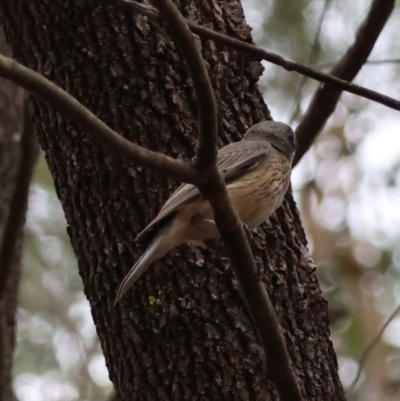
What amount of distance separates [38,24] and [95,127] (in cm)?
184

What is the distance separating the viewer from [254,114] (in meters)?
4.05

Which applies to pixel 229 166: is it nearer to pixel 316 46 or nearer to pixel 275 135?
→ pixel 275 135

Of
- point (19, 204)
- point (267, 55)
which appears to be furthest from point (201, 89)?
point (19, 204)

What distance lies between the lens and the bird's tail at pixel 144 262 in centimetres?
308

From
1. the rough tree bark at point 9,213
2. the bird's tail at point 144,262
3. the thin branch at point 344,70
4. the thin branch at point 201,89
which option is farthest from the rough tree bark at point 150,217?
the thin branch at point 201,89

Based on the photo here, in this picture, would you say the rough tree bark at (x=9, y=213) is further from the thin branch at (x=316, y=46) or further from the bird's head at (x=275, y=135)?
the thin branch at (x=316, y=46)

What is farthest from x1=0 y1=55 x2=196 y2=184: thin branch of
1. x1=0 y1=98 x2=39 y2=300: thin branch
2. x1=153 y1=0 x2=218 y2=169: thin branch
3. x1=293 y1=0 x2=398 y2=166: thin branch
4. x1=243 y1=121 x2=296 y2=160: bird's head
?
x1=0 y1=98 x2=39 y2=300: thin branch

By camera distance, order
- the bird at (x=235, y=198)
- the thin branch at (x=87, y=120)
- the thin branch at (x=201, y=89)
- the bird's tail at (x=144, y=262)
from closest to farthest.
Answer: the thin branch at (x=87, y=120), the thin branch at (x=201, y=89), the bird's tail at (x=144, y=262), the bird at (x=235, y=198)

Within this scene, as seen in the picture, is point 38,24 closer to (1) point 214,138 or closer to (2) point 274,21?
(1) point 214,138

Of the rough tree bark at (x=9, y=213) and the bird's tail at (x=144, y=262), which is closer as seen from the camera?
the bird's tail at (x=144, y=262)

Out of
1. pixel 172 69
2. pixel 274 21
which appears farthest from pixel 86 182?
pixel 274 21

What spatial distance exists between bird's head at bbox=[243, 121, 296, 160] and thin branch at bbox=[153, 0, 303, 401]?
4.73 ft

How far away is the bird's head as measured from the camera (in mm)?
3970

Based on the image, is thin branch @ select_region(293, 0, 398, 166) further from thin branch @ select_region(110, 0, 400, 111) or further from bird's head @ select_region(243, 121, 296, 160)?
thin branch @ select_region(110, 0, 400, 111)
